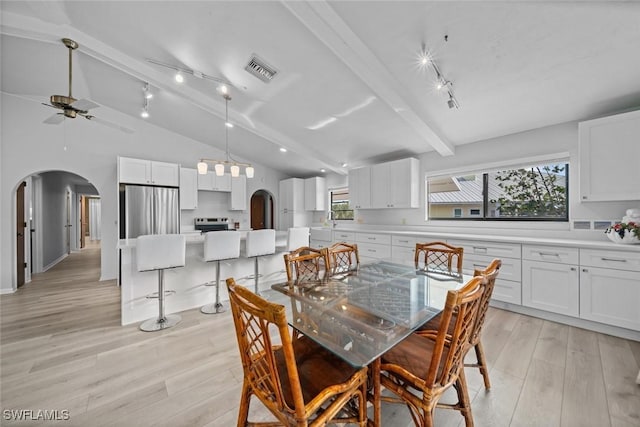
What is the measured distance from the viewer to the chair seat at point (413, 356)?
1222mm

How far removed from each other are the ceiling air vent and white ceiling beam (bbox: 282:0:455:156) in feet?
2.82

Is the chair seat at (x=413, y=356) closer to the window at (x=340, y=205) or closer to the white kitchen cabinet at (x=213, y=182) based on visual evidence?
the window at (x=340, y=205)

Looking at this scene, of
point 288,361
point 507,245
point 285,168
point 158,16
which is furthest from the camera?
point 285,168

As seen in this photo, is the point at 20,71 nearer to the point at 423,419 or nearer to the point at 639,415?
the point at 423,419

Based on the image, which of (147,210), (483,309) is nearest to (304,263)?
(483,309)

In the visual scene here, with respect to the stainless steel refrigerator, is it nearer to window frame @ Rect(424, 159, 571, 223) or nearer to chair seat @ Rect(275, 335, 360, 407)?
chair seat @ Rect(275, 335, 360, 407)

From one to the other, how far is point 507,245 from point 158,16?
4.46 m

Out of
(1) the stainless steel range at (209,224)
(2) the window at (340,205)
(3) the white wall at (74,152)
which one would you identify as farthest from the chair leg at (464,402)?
(1) the stainless steel range at (209,224)

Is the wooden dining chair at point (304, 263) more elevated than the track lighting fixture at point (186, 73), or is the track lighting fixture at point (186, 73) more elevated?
the track lighting fixture at point (186, 73)

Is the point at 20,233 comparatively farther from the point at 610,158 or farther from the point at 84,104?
the point at 610,158

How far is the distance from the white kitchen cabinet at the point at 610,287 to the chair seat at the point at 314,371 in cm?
281

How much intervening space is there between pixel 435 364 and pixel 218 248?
257 cm

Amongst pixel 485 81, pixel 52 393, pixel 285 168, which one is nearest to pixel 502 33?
pixel 485 81

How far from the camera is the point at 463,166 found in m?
3.84
